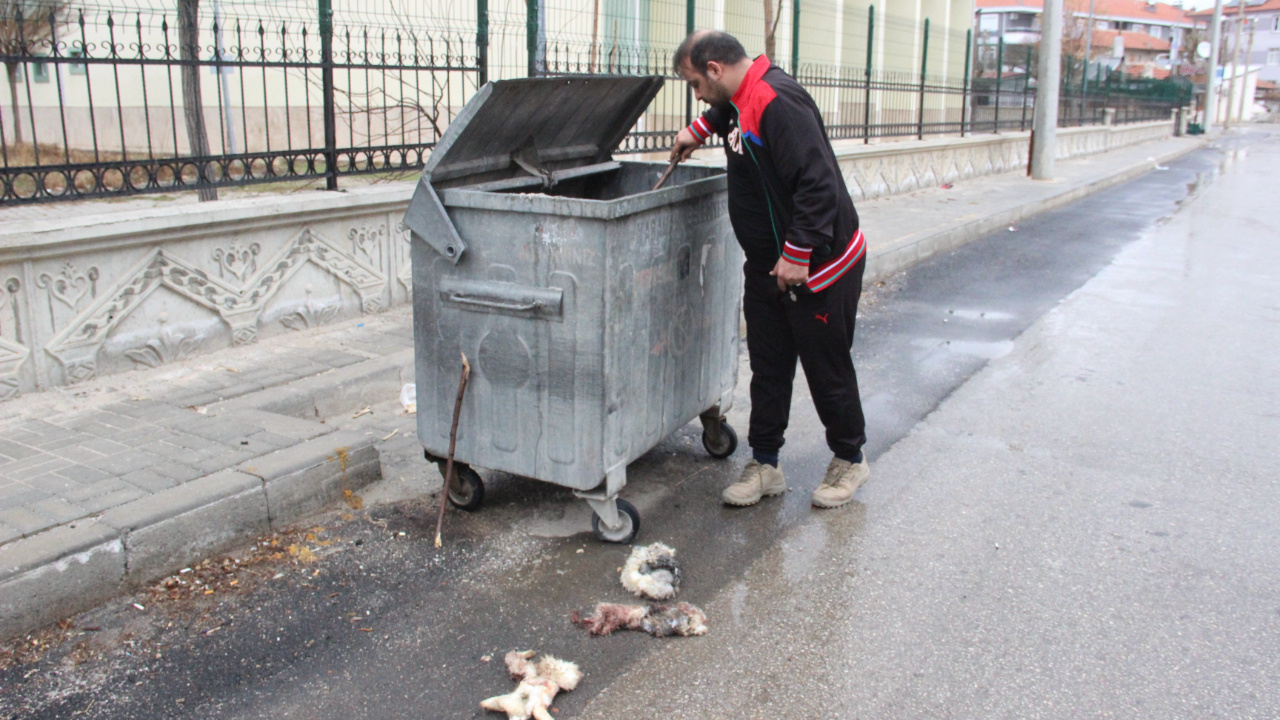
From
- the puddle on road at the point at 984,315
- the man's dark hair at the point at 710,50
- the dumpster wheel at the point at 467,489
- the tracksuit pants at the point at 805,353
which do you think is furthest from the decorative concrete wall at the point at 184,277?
the puddle on road at the point at 984,315

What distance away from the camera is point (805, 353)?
399 cm

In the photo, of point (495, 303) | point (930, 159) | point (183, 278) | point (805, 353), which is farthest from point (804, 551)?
point (930, 159)

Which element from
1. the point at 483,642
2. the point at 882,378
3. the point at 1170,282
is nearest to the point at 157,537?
the point at 483,642

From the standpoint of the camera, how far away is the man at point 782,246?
3596mm

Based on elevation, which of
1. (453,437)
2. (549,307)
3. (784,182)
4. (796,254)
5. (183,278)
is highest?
(784,182)

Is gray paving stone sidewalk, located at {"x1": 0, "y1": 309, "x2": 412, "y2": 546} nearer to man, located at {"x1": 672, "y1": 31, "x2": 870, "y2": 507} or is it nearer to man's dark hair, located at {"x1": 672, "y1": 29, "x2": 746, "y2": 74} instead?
man, located at {"x1": 672, "y1": 31, "x2": 870, "y2": 507}

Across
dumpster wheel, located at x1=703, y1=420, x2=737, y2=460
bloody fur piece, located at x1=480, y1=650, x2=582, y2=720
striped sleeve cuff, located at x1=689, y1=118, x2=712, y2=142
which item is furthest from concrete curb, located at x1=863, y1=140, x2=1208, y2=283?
bloody fur piece, located at x1=480, y1=650, x2=582, y2=720

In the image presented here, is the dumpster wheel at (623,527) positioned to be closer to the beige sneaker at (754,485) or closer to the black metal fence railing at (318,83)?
the beige sneaker at (754,485)

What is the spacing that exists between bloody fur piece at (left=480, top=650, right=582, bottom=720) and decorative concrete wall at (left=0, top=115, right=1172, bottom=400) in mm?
3121

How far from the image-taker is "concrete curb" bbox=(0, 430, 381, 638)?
307cm

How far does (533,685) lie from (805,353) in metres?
1.80

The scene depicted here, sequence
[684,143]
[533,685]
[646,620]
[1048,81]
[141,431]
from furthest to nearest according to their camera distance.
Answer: [1048,81] → [141,431] → [684,143] → [646,620] → [533,685]

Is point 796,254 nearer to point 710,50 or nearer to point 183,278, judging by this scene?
point 710,50

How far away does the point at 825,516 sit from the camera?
13.5ft
